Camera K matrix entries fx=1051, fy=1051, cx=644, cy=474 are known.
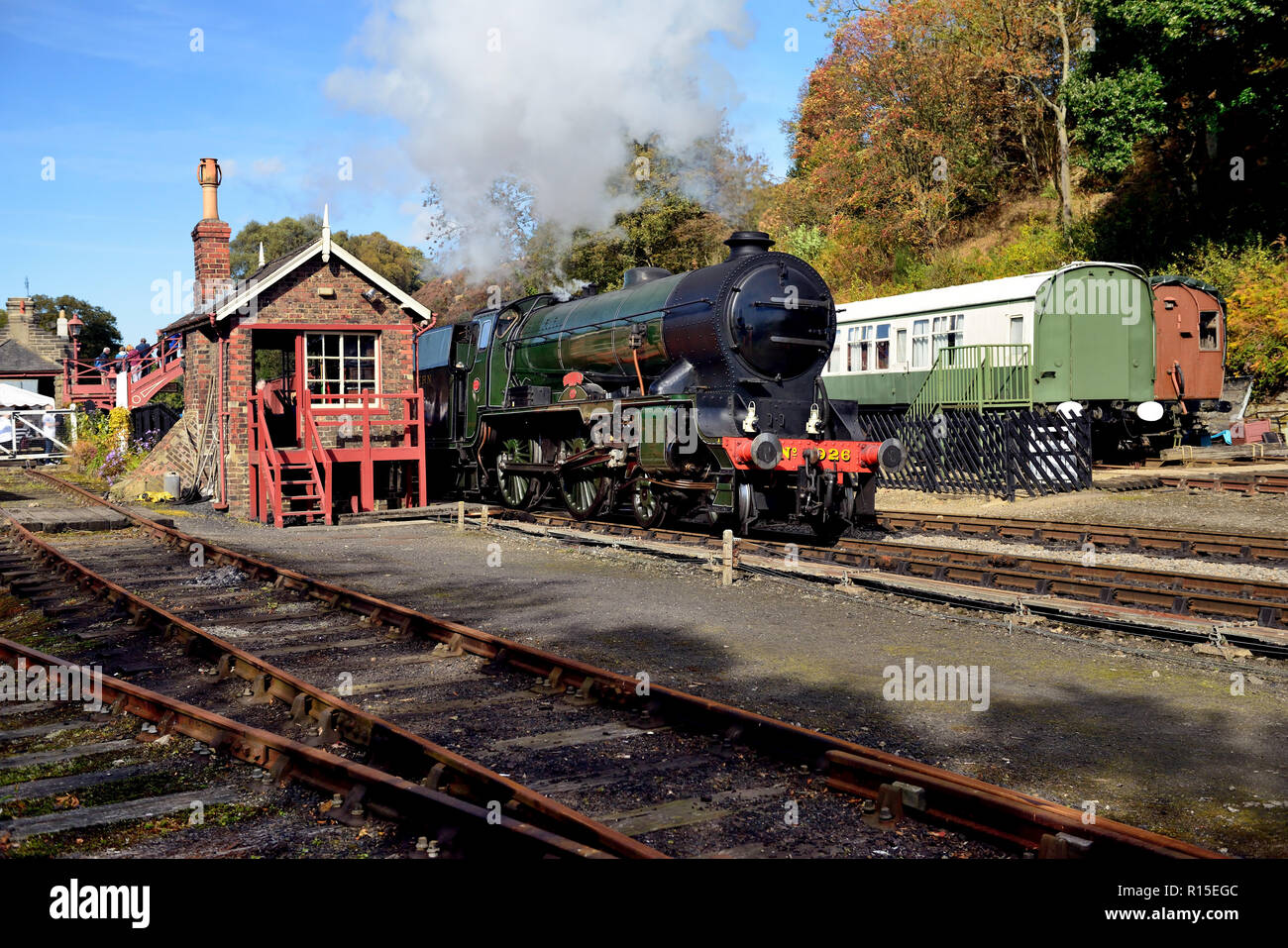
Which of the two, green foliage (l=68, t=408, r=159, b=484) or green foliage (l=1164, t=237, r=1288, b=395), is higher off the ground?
green foliage (l=1164, t=237, r=1288, b=395)

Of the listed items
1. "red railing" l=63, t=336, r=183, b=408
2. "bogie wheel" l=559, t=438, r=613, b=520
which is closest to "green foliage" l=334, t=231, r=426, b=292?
"red railing" l=63, t=336, r=183, b=408

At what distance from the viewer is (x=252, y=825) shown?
450 cm

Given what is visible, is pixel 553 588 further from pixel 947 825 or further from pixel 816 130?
pixel 816 130

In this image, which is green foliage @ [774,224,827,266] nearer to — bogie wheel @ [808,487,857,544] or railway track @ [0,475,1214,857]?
bogie wheel @ [808,487,857,544]

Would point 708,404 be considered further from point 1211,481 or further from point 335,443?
point 1211,481

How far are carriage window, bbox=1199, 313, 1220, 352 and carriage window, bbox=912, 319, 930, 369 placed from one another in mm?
5689

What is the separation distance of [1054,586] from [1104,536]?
4127 millimetres

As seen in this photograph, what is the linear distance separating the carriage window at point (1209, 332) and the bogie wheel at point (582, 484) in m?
14.8

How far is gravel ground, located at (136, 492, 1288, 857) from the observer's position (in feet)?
16.6

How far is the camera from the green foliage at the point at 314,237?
6850 cm

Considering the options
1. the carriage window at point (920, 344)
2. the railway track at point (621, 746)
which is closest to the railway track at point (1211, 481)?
the carriage window at point (920, 344)

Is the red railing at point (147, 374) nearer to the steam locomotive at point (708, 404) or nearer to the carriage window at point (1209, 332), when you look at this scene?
the steam locomotive at point (708, 404)

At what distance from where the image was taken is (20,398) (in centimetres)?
4928

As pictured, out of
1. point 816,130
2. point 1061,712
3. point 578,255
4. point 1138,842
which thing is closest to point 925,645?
point 1061,712
